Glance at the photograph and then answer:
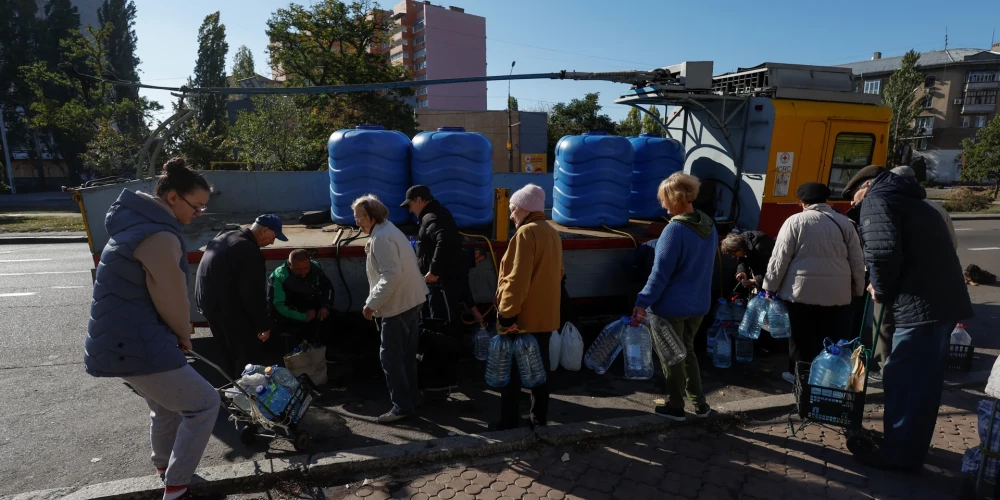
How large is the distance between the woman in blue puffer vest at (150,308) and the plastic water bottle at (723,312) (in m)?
4.65

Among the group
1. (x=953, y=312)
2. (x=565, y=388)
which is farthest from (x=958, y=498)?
(x=565, y=388)

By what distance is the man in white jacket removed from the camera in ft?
11.7

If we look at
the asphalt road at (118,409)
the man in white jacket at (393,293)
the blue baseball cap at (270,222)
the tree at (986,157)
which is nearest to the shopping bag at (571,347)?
the asphalt road at (118,409)

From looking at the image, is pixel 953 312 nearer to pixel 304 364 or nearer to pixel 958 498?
pixel 958 498

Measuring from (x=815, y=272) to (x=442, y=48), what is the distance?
65609 millimetres

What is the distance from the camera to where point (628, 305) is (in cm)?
578

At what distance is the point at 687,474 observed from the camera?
3307 millimetres

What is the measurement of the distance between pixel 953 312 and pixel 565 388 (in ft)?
9.06

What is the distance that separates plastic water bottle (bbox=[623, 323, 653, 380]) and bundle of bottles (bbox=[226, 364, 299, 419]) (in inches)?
97.3

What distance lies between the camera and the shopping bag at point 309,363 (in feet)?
14.1

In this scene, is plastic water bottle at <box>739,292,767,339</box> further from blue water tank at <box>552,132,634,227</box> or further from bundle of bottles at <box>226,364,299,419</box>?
bundle of bottles at <box>226,364,299,419</box>

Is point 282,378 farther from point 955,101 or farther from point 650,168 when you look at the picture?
point 955,101

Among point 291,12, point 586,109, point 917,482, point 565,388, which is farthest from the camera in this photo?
point 586,109

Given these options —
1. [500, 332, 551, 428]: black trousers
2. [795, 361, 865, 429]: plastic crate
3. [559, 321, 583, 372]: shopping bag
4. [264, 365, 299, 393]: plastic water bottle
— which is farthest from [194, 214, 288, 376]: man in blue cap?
[795, 361, 865, 429]: plastic crate
